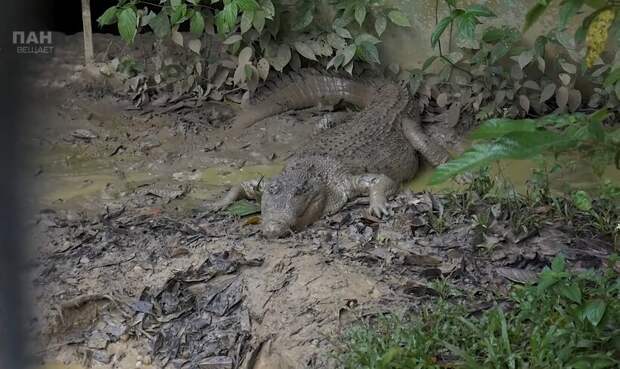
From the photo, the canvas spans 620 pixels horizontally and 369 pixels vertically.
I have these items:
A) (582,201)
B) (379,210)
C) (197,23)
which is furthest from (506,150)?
(197,23)

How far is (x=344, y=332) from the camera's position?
349 cm

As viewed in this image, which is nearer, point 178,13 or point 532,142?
point 532,142

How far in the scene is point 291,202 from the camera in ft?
16.5

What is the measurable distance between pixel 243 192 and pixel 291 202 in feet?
1.74

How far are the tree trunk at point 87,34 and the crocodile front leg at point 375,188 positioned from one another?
2.96m

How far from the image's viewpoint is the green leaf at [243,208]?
5086 millimetres

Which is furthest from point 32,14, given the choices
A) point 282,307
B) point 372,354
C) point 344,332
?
point 282,307

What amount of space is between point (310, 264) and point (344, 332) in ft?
2.22

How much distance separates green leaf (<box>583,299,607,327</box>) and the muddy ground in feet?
2.62

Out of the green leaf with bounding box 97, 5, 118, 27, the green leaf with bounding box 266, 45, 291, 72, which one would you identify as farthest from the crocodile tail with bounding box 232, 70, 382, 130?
the green leaf with bounding box 97, 5, 118, 27

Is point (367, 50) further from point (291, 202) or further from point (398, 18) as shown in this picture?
point (291, 202)

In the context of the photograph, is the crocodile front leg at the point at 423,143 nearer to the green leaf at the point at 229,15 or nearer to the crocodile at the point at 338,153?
the crocodile at the point at 338,153

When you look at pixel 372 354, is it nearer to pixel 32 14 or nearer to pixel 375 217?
pixel 375 217

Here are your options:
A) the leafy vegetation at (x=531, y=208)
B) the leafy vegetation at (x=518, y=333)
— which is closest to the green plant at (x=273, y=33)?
the leafy vegetation at (x=531, y=208)
